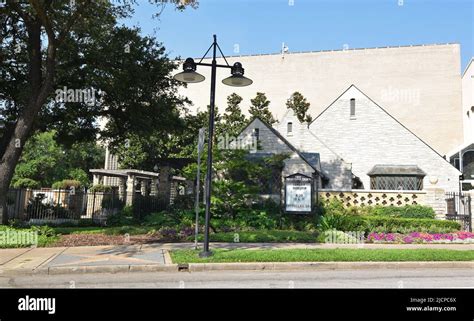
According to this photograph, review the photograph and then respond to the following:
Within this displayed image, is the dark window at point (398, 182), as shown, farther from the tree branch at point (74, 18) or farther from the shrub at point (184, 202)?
the tree branch at point (74, 18)

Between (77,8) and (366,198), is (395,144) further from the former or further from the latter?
(77,8)

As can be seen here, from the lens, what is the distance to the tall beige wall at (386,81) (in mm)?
47281

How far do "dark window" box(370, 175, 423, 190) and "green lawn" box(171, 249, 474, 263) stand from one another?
15190mm

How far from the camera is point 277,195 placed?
22625 millimetres

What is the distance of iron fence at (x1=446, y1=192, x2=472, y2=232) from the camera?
19.0 meters

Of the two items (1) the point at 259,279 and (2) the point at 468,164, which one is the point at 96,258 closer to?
(1) the point at 259,279

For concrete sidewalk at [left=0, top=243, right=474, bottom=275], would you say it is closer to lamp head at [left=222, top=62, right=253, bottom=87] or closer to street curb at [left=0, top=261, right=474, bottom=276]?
street curb at [left=0, top=261, right=474, bottom=276]

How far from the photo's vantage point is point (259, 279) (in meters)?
8.83

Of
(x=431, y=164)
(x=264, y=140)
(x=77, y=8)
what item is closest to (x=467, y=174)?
(x=431, y=164)

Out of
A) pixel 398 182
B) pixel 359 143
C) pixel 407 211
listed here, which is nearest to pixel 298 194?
pixel 407 211

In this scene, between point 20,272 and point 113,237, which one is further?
point 113,237

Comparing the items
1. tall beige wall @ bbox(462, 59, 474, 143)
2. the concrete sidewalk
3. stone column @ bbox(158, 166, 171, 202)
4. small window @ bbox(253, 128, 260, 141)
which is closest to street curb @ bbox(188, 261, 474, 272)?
the concrete sidewalk

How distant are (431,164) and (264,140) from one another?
12452 mm

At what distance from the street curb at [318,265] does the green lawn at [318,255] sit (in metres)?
0.30
